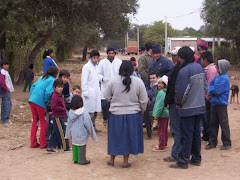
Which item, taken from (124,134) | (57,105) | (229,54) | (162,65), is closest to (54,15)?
(162,65)

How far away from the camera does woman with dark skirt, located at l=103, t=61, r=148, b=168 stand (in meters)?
5.50

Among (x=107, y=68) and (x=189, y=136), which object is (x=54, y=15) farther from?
(x=189, y=136)

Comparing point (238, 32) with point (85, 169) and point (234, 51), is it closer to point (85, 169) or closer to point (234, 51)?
point (234, 51)

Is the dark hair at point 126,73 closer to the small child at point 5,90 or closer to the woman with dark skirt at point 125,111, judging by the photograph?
the woman with dark skirt at point 125,111

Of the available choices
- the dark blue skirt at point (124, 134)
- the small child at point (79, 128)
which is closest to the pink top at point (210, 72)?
the dark blue skirt at point (124, 134)

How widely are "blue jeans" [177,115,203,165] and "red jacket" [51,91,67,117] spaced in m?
2.45

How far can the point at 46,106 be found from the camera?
7.02m

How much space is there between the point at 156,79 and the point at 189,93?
2006 millimetres

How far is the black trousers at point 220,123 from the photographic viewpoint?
6.58 metres

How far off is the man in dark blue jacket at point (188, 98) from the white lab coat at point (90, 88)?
9.62ft

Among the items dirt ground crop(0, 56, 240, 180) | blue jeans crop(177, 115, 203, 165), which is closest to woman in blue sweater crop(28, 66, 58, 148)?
dirt ground crop(0, 56, 240, 180)

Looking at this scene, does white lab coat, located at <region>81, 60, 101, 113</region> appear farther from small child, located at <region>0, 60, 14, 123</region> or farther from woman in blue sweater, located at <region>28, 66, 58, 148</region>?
small child, located at <region>0, 60, 14, 123</region>

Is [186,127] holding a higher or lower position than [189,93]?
lower

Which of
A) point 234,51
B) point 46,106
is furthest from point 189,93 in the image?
point 234,51
